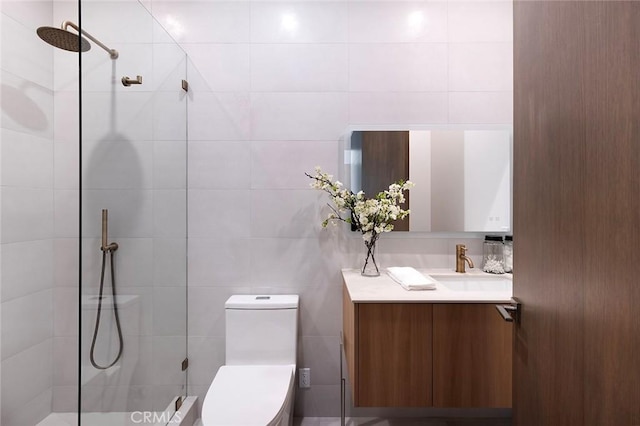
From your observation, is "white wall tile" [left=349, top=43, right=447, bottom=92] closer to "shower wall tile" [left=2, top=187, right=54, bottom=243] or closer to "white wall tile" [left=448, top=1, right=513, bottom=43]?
Answer: "white wall tile" [left=448, top=1, right=513, bottom=43]

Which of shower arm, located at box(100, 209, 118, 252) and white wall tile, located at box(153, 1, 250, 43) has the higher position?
white wall tile, located at box(153, 1, 250, 43)

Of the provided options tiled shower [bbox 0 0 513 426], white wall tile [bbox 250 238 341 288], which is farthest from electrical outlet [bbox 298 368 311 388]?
white wall tile [bbox 250 238 341 288]

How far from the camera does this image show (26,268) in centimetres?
169

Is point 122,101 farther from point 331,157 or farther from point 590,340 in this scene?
point 590,340

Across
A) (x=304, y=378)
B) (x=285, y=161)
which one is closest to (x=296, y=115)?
(x=285, y=161)

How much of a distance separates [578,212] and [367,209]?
1.11m

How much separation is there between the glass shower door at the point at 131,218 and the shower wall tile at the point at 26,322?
0.66 m

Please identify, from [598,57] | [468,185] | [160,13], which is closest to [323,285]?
[468,185]

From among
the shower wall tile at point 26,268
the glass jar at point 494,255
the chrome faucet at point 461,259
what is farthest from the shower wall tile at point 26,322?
the glass jar at point 494,255

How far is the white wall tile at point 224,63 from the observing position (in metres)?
1.93

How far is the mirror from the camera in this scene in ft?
6.29

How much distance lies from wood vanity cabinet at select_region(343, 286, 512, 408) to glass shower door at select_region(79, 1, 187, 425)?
906mm

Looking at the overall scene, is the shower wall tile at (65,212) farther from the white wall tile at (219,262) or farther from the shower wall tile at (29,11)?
the shower wall tile at (29,11)

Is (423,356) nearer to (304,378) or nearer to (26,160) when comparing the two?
(304,378)
